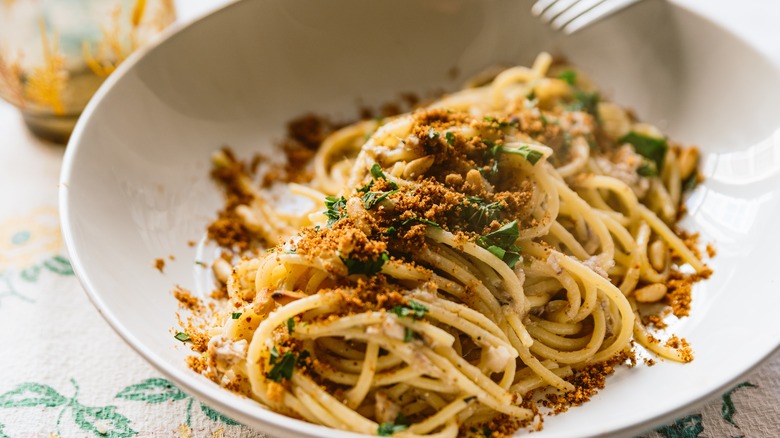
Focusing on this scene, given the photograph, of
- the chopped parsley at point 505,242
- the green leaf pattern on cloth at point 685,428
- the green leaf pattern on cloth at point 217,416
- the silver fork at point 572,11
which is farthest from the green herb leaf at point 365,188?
the silver fork at point 572,11

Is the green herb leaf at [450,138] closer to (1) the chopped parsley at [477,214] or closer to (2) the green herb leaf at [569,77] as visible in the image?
(1) the chopped parsley at [477,214]

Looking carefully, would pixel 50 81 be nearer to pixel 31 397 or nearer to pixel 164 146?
pixel 164 146

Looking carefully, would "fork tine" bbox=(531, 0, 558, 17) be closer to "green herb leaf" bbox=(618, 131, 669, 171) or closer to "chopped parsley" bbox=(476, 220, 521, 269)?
"green herb leaf" bbox=(618, 131, 669, 171)

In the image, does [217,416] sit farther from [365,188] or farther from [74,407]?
[365,188]

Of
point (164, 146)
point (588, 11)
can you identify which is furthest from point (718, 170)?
point (164, 146)

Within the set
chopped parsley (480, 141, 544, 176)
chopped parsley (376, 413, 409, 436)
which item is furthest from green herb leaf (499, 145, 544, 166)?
chopped parsley (376, 413, 409, 436)
